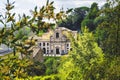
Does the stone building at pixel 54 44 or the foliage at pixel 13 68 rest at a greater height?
the foliage at pixel 13 68

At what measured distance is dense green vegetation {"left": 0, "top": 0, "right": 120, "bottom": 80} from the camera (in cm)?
590

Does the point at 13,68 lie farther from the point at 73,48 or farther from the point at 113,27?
the point at 73,48

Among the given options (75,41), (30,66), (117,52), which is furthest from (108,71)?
(30,66)

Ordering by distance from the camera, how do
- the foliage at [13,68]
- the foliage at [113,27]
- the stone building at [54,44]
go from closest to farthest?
the foliage at [13,68], the foliage at [113,27], the stone building at [54,44]

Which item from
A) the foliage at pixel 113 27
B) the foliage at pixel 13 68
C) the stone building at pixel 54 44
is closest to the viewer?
the foliage at pixel 13 68

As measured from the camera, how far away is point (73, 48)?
2403 centimetres

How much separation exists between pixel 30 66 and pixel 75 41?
1849 cm

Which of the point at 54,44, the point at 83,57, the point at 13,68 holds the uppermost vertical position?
the point at 13,68

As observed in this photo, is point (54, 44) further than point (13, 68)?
Yes

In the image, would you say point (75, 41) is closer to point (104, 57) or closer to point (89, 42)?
point (89, 42)

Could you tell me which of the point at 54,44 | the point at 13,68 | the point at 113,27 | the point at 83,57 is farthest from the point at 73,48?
the point at 54,44

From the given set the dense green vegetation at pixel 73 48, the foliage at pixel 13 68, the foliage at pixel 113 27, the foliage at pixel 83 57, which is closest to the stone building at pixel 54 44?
the dense green vegetation at pixel 73 48

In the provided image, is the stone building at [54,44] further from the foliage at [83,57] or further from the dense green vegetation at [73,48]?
the foliage at [83,57]

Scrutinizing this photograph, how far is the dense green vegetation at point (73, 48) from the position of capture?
232 inches
